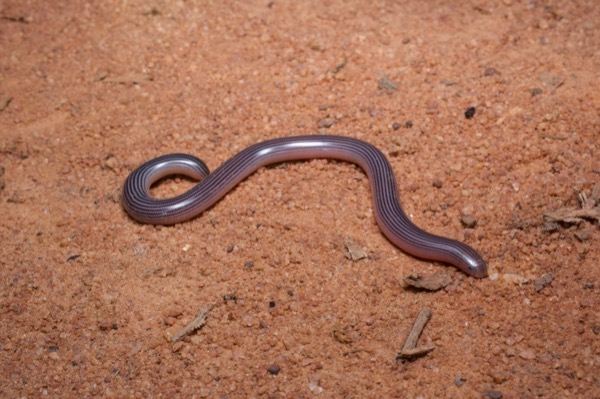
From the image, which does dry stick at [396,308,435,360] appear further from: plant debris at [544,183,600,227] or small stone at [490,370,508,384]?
plant debris at [544,183,600,227]

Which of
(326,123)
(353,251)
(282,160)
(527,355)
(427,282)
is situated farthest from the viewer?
(326,123)

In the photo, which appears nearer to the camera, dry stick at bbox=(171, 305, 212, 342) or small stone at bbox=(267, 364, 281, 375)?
small stone at bbox=(267, 364, 281, 375)

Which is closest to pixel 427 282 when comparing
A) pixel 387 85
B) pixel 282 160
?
pixel 282 160

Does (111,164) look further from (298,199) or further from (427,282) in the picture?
(427,282)

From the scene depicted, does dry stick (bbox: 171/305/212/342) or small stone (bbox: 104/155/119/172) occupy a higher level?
dry stick (bbox: 171/305/212/342)

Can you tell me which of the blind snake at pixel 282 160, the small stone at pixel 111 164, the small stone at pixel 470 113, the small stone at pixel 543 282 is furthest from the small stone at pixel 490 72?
the small stone at pixel 111 164

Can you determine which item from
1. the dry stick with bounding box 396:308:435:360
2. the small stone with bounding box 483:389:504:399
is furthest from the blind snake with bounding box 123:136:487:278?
the small stone with bounding box 483:389:504:399

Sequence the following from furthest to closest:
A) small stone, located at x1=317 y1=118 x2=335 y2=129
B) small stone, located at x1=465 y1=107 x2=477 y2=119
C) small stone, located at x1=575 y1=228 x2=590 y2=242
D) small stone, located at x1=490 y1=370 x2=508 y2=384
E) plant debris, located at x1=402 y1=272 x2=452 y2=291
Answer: small stone, located at x1=317 y1=118 x2=335 y2=129 → small stone, located at x1=465 y1=107 x2=477 y2=119 → small stone, located at x1=575 y1=228 x2=590 y2=242 → plant debris, located at x1=402 y1=272 x2=452 y2=291 → small stone, located at x1=490 y1=370 x2=508 y2=384
